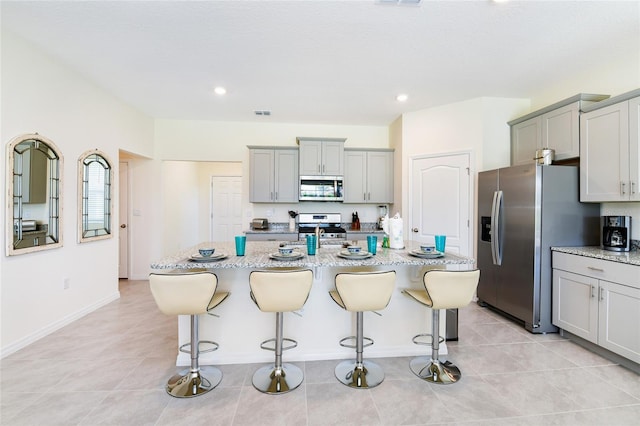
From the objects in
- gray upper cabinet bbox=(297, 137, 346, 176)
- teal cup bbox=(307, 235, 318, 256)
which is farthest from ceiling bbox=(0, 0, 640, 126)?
teal cup bbox=(307, 235, 318, 256)

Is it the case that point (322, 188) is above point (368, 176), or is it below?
below

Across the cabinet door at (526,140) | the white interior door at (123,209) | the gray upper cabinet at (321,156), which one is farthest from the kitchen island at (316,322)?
the white interior door at (123,209)

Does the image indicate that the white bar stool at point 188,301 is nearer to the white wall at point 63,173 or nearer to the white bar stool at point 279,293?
the white bar stool at point 279,293

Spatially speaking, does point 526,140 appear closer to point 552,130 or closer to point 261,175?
point 552,130

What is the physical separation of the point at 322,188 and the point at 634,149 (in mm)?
3499

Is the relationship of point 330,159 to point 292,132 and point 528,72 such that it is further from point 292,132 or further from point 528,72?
point 528,72

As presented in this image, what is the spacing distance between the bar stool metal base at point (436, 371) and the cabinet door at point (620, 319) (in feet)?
4.37

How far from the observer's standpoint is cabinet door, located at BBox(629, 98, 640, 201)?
8.06 feet

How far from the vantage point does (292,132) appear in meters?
4.98

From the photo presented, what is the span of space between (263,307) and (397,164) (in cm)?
354

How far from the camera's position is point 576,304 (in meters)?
2.69

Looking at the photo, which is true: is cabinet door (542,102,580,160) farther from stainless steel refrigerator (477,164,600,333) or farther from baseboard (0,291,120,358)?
baseboard (0,291,120,358)

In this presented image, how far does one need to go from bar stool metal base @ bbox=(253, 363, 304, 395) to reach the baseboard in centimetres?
215

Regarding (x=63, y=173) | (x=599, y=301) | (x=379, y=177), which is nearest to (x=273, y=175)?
(x=379, y=177)
